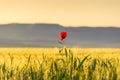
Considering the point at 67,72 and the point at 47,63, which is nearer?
the point at 67,72

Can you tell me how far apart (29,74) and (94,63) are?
0.77 metres

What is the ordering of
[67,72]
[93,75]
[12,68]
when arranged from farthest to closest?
1. [12,68]
2. [93,75]
3. [67,72]

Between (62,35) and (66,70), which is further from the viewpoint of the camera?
(62,35)

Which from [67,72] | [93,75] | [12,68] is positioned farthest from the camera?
[12,68]

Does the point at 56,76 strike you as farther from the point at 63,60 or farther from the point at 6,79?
the point at 6,79

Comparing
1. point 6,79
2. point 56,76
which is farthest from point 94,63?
point 6,79

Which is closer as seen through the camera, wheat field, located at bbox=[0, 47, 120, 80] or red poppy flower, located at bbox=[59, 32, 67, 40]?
wheat field, located at bbox=[0, 47, 120, 80]

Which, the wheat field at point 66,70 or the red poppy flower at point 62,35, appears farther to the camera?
the red poppy flower at point 62,35

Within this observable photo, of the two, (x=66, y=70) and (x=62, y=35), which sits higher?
(x=62, y=35)

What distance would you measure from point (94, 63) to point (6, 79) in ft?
3.56

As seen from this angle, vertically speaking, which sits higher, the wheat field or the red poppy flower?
the red poppy flower

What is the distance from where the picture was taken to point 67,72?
486 centimetres

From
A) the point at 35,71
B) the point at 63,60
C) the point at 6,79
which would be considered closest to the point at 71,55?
the point at 63,60

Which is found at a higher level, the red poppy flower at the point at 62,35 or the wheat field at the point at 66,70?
the red poppy flower at the point at 62,35
